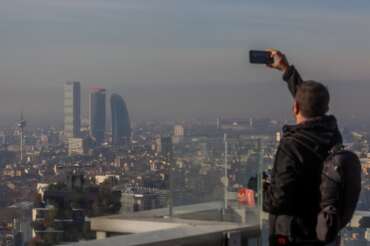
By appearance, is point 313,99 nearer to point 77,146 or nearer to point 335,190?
point 335,190

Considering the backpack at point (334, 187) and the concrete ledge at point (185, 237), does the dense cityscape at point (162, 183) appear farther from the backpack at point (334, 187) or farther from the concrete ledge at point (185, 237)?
the backpack at point (334, 187)

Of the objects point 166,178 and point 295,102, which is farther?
point 166,178

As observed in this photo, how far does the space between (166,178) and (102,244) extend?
66.0 inches

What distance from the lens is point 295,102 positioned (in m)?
4.43

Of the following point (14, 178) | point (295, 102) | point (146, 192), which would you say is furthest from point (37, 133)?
point (295, 102)

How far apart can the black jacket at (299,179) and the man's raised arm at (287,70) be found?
517mm

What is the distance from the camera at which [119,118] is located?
1365cm

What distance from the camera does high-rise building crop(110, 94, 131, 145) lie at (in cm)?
1240

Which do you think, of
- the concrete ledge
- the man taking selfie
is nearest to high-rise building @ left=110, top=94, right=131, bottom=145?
the concrete ledge

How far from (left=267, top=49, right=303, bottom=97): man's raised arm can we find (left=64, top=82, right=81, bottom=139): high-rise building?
9954 millimetres

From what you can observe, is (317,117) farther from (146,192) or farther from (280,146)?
(146,192)

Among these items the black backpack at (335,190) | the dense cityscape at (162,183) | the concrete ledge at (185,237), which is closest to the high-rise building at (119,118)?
the dense cityscape at (162,183)

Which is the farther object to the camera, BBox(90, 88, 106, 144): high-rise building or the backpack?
BBox(90, 88, 106, 144): high-rise building

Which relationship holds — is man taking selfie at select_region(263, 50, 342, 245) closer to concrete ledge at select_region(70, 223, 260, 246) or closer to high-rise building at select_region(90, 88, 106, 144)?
concrete ledge at select_region(70, 223, 260, 246)
